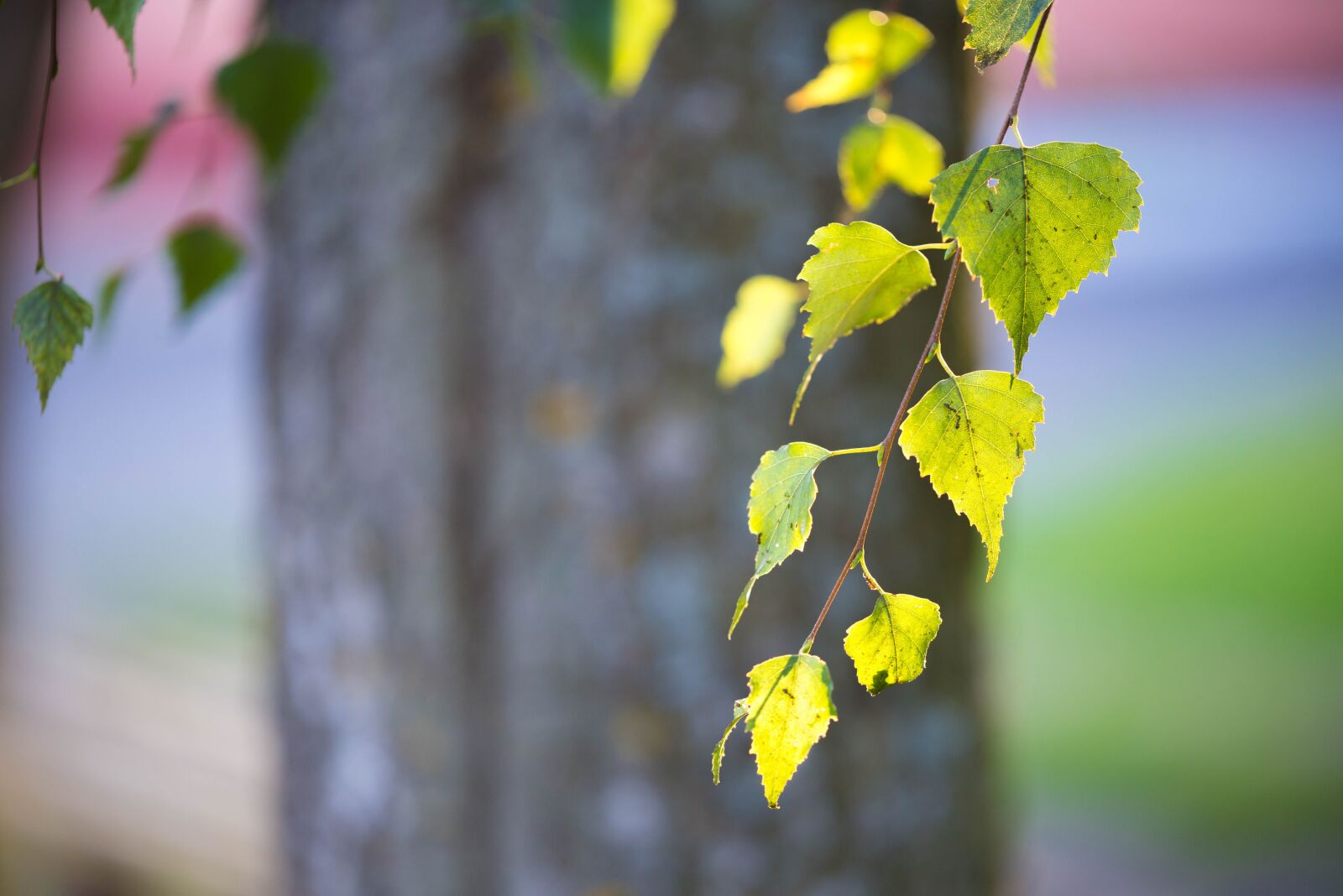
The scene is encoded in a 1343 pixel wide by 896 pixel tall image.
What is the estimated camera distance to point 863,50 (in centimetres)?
51

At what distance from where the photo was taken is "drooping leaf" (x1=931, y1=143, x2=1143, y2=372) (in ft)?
0.89

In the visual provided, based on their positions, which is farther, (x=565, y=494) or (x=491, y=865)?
(x=491, y=865)

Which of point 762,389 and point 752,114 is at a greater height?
point 752,114

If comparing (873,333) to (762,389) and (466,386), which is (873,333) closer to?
(762,389)

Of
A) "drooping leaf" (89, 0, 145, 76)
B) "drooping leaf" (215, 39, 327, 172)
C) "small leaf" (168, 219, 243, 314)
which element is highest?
"drooping leaf" (215, 39, 327, 172)

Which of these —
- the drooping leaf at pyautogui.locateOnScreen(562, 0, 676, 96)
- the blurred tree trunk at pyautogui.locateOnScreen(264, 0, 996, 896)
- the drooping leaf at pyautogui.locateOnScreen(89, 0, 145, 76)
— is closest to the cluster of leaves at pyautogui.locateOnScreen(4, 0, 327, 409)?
the drooping leaf at pyautogui.locateOnScreen(89, 0, 145, 76)

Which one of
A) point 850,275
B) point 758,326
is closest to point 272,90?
point 758,326

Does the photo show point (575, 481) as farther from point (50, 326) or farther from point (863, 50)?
point (50, 326)

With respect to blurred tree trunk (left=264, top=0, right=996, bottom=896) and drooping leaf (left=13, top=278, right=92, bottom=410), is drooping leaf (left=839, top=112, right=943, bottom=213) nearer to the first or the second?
drooping leaf (left=13, top=278, right=92, bottom=410)

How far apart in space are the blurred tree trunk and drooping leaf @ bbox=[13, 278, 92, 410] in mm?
753

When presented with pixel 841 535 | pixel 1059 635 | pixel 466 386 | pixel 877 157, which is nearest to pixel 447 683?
pixel 466 386

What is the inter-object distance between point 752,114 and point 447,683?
0.70 m

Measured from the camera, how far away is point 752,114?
107cm

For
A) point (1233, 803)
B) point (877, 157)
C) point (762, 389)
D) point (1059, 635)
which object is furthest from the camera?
point (1059, 635)
